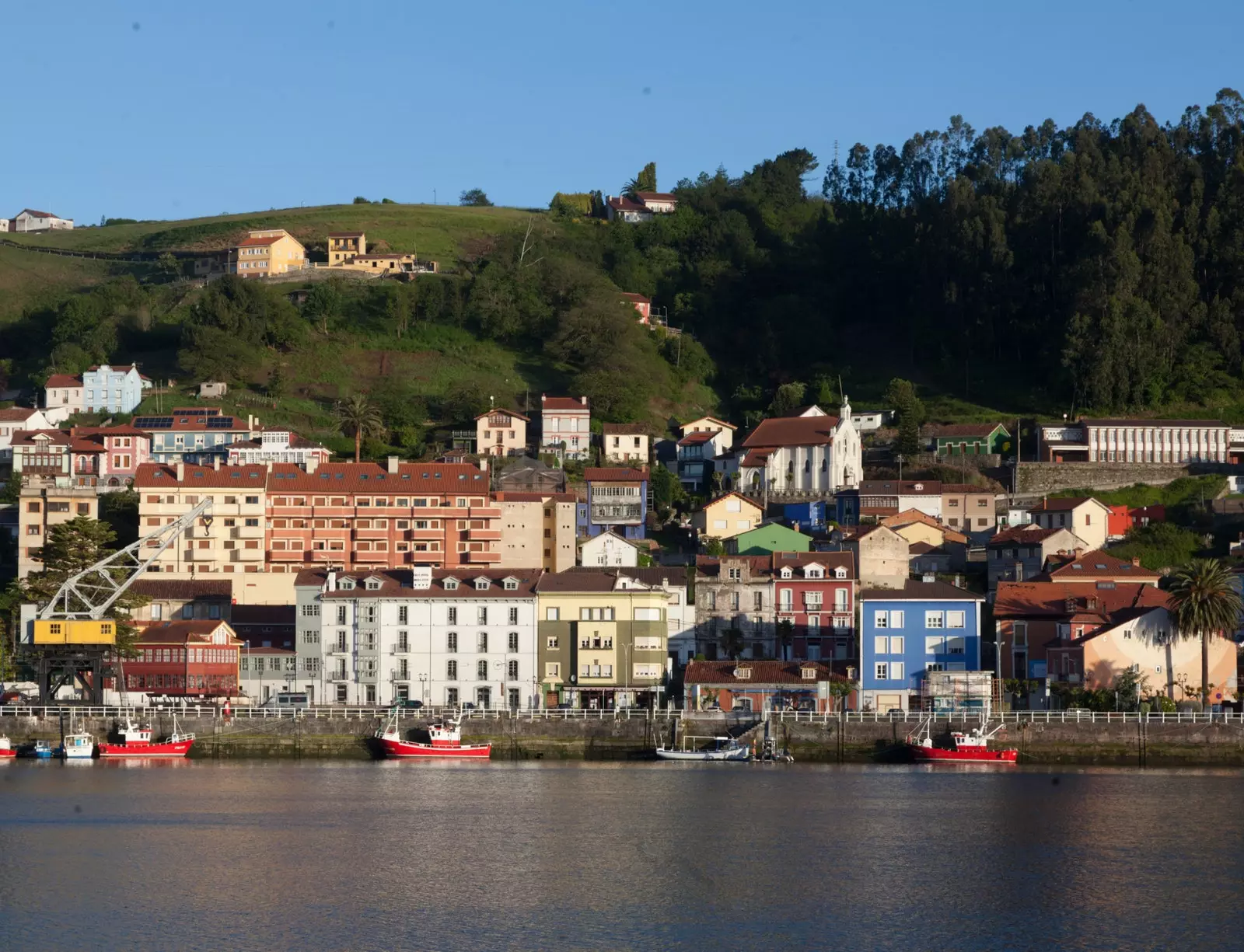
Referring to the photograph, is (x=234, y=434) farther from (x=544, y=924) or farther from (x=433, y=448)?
(x=544, y=924)

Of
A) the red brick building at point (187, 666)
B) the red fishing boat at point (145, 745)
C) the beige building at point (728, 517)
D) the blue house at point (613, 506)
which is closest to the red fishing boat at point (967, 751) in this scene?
the red fishing boat at point (145, 745)

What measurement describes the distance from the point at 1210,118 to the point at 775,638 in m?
70.6

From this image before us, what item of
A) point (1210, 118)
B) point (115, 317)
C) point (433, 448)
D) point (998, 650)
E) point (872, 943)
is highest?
point (1210, 118)

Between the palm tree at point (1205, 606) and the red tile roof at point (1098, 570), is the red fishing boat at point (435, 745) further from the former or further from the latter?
the red tile roof at point (1098, 570)

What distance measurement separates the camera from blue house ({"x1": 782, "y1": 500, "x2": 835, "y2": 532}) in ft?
367

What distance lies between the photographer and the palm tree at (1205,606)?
78.7 meters

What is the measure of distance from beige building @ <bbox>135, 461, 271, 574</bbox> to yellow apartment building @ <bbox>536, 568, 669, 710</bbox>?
23115mm

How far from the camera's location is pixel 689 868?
50969mm

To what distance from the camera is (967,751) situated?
7575 cm

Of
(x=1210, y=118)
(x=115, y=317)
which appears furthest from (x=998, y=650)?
(x=115, y=317)

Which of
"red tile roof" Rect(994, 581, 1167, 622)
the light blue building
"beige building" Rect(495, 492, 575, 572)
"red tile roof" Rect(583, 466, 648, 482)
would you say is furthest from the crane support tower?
"red tile roof" Rect(994, 581, 1167, 622)

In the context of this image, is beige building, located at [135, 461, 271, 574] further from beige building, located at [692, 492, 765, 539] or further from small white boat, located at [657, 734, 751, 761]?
small white boat, located at [657, 734, 751, 761]

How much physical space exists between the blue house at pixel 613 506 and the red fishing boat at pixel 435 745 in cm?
3236

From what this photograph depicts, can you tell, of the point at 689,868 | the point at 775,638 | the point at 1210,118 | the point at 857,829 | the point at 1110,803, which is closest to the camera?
the point at 689,868
